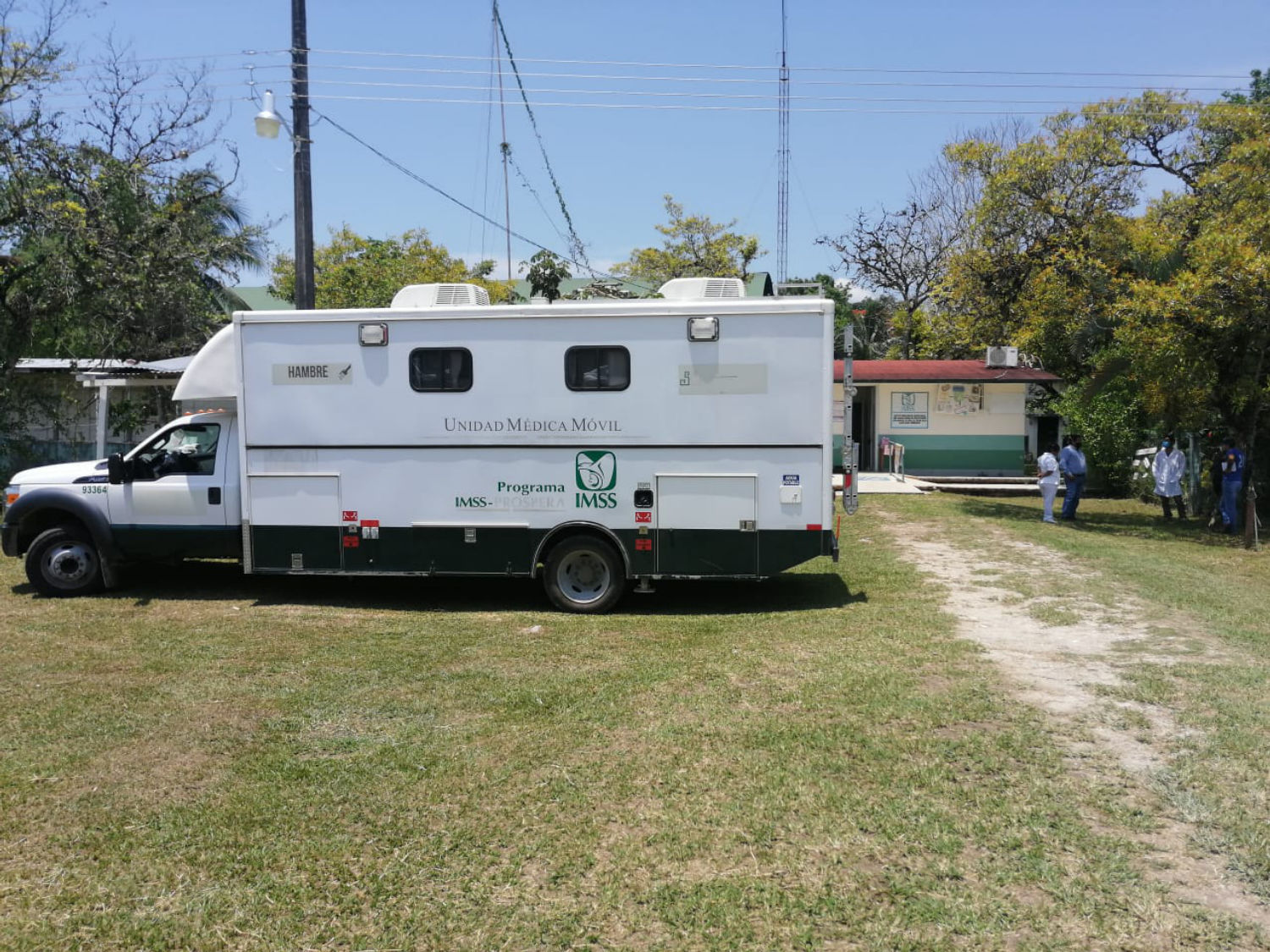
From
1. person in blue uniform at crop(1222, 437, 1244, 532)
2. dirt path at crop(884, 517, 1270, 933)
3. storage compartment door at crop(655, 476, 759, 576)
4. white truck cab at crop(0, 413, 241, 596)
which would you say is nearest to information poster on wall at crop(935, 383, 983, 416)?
person in blue uniform at crop(1222, 437, 1244, 532)

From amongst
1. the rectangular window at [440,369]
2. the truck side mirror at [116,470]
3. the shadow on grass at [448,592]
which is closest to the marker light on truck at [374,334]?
the rectangular window at [440,369]

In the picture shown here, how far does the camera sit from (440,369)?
8742mm

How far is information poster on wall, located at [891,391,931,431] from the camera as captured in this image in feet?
73.3

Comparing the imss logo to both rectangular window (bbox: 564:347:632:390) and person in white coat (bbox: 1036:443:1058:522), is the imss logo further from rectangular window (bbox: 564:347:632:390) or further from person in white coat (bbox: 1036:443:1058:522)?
person in white coat (bbox: 1036:443:1058:522)

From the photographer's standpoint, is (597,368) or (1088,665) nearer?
(1088,665)

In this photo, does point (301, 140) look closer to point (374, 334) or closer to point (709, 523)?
point (374, 334)

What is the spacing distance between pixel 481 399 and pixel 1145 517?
14002 mm

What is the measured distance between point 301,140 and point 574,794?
10082 mm

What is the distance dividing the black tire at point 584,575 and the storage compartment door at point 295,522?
2091 mm

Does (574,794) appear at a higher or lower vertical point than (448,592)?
lower

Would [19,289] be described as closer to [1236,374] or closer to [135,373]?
[135,373]

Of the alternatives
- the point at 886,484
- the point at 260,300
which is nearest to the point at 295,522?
the point at 886,484

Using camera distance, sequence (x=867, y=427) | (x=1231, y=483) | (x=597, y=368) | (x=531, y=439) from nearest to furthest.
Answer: (x=597, y=368) → (x=531, y=439) → (x=1231, y=483) → (x=867, y=427)

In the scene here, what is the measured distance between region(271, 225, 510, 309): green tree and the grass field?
2553 cm
